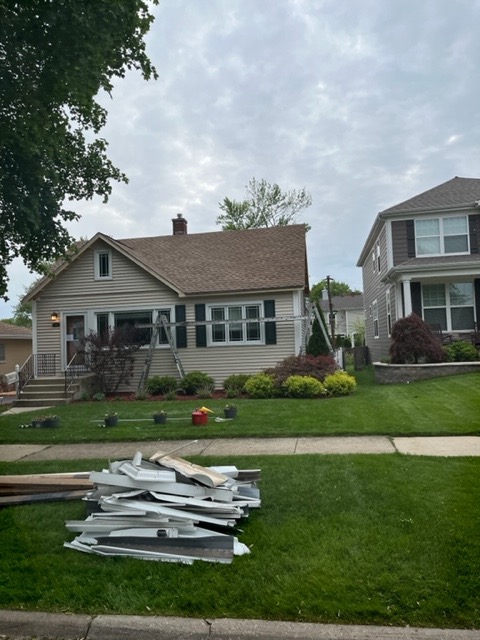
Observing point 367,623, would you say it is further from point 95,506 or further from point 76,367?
point 76,367

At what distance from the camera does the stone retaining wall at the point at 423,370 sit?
14625 mm

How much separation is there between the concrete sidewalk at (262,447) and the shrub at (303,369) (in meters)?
5.63

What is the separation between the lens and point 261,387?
A: 1373 centimetres

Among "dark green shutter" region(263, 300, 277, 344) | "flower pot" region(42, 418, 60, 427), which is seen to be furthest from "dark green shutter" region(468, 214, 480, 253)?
"flower pot" region(42, 418, 60, 427)

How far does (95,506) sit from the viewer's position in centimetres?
462

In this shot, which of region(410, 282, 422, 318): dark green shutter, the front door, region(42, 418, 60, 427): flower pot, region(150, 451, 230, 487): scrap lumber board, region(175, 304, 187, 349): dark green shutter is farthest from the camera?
region(410, 282, 422, 318): dark green shutter

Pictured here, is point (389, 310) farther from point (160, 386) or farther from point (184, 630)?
point (184, 630)

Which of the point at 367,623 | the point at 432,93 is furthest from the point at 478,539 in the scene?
the point at 432,93

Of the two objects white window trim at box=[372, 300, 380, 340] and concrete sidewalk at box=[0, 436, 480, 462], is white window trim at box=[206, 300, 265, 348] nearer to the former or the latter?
concrete sidewalk at box=[0, 436, 480, 462]

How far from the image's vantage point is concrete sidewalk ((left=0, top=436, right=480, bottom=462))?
706 cm

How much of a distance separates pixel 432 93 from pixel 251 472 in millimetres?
12400

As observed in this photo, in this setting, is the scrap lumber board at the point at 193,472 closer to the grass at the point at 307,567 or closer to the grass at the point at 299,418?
the grass at the point at 307,567

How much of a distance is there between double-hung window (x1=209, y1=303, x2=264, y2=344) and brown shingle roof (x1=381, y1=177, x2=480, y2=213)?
21.7 ft

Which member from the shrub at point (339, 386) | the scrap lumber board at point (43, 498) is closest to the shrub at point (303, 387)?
the shrub at point (339, 386)
